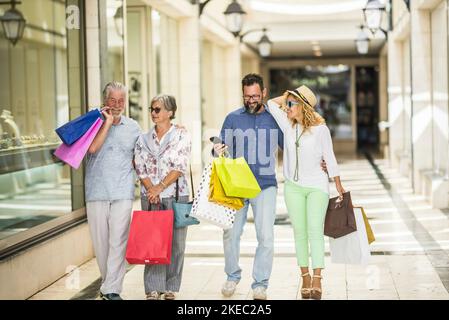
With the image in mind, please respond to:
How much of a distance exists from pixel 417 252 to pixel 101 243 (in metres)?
3.57

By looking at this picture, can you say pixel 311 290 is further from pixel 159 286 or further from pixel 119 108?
pixel 119 108

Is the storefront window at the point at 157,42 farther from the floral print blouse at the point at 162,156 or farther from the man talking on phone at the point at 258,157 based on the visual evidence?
the floral print blouse at the point at 162,156

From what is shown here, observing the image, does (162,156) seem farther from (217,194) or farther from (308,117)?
(308,117)

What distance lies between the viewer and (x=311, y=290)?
6316 mm

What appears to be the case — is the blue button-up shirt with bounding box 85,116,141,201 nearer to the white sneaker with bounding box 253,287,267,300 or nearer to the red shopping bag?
the red shopping bag

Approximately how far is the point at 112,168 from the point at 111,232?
0.48 m

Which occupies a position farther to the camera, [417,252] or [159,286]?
[417,252]

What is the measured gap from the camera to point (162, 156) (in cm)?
621

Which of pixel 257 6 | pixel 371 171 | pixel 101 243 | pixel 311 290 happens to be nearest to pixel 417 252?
pixel 311 290

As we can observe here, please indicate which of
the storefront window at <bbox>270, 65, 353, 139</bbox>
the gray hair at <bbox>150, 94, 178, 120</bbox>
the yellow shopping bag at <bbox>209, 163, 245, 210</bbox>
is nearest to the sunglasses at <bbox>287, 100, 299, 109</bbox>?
the yellow shopping bag at <bbox>209, 163, 245, 210</bbox>

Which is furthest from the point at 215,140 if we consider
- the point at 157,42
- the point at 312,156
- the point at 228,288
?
the point at 157,42

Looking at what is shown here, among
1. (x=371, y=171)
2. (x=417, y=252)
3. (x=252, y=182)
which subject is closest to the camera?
(x=252, y=182)

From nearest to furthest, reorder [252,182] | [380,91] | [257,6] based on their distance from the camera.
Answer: [252,182]
[257,6]
[380,91]

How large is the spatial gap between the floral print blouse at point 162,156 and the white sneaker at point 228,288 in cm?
82
